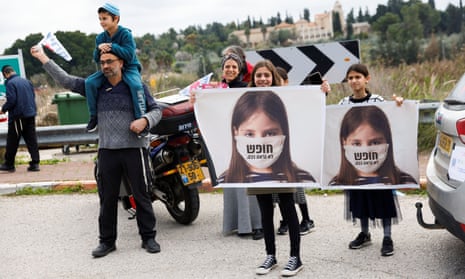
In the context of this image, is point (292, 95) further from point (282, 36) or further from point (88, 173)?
point (282, 36)

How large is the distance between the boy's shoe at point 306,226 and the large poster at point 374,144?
3.04ft

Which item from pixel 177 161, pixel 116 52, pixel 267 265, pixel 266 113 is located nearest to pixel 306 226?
pixel 267 265

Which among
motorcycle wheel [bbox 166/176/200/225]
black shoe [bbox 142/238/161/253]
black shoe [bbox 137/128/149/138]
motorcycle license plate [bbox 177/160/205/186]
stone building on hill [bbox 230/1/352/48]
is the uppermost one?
stone building on hill [bbox 230/1/352/48]

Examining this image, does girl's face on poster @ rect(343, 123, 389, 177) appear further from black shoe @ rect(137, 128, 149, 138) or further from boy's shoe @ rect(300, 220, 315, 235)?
black shoe @ rect(137, 128, 149, 138)

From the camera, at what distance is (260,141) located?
5.34m


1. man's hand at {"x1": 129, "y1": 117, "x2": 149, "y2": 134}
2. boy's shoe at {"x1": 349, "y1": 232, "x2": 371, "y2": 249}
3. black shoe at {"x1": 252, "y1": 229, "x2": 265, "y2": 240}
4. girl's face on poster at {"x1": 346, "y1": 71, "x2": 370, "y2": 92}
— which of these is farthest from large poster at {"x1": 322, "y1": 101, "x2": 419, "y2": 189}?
man's hand at {"x1": 129, "y1": 117, "x2": 149, "y2": 134}

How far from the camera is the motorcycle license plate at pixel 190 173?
6750mm

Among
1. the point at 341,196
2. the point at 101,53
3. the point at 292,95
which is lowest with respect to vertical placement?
the point at 341,196

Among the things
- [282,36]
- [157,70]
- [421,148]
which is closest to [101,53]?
[421,148]

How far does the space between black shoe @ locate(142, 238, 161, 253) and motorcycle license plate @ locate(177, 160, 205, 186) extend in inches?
28.9

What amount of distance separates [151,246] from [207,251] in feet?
1.85

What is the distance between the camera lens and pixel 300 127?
529 cm

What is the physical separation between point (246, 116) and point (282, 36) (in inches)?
2033

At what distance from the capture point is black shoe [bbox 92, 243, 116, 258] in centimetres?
621
